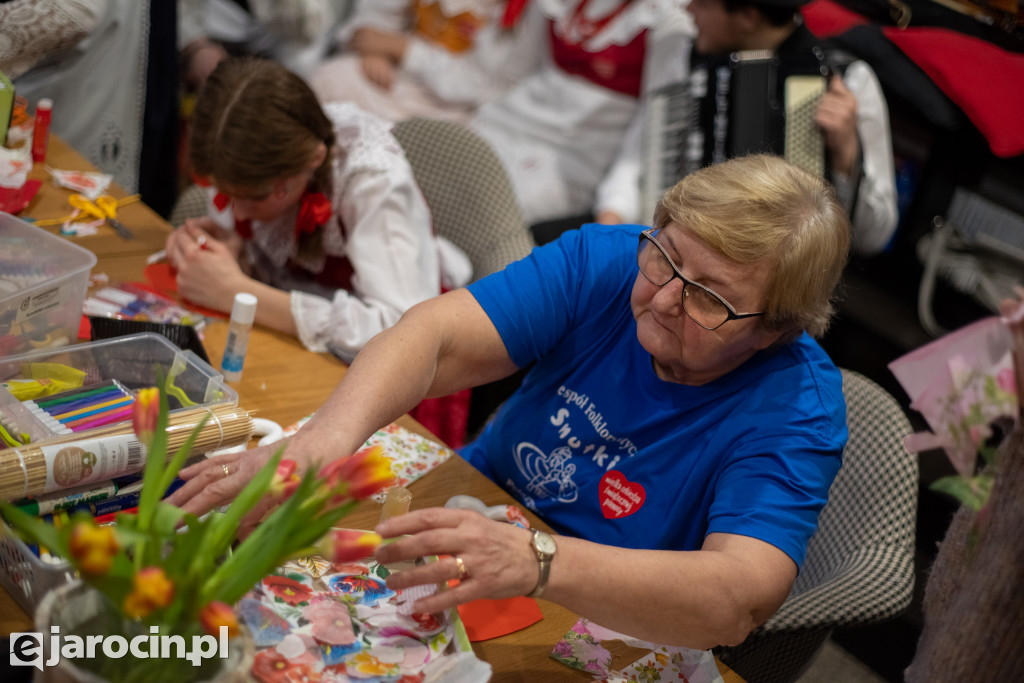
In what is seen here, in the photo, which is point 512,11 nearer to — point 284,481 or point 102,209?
point 102,209

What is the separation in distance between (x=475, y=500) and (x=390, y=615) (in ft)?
0.95

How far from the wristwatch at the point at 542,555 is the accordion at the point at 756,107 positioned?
192 cm

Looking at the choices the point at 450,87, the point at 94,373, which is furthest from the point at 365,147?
the point at 450,87

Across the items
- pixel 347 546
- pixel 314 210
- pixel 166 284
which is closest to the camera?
pixel 347 546

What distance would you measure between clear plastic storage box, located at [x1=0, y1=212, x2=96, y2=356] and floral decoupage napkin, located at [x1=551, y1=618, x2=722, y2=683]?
3.08ft

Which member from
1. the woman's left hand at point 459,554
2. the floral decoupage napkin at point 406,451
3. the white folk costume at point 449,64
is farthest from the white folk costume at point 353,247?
the white folk costume at point 449,64

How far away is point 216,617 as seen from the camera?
742mm

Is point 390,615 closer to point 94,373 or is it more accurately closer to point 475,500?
Answer: point 475,500

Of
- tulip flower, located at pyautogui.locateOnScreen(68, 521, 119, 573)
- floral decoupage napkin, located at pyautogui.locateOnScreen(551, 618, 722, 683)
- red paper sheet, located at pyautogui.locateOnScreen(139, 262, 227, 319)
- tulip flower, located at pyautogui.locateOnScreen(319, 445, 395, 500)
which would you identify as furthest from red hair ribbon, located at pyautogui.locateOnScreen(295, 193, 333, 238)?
tulip flower, located at pyautogui.locateOnScreen(68, 521, 119, 573)

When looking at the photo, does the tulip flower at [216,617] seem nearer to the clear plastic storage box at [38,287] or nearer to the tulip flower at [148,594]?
the tulip flower at [148,594]

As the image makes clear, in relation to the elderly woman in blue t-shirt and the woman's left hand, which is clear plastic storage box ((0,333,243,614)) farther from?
the woman's left hand

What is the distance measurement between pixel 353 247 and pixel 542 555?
109 cm

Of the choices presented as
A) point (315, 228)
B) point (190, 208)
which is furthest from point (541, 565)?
point (190, 208)

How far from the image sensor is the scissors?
1996 mm
